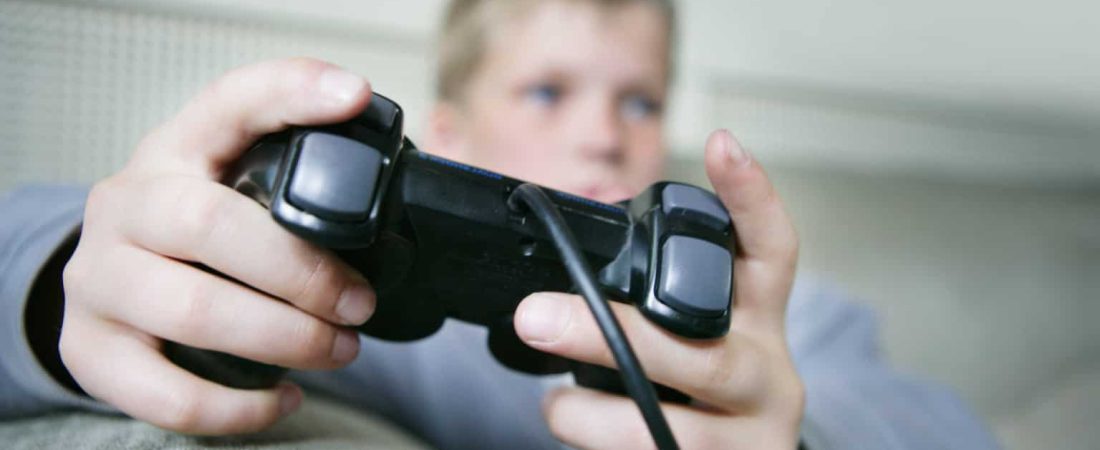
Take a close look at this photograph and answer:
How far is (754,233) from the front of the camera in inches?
10.9

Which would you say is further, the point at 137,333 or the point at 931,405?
A: the point at 931,405

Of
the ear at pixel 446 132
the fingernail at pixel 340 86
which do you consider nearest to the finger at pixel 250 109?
the fingernail at pixel 340 86

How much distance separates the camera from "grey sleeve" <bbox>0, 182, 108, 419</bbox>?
0.30 m

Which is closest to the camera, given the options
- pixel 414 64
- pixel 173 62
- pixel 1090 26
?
pixel 173 62

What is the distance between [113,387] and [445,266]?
127 mm

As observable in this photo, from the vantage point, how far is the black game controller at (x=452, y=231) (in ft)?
0.70

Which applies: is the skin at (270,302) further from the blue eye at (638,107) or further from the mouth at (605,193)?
the blue eye at (638,107)

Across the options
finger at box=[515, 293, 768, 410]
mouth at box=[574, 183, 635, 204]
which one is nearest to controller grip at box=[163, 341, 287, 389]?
finger at box=[515, 293, 768, 410]

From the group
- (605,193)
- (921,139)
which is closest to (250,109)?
(605,193)

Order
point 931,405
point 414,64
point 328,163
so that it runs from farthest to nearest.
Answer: point 414,64, point 931,405, point 328,163

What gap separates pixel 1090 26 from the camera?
98cm

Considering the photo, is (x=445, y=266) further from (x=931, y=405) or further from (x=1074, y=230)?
(x=1074, y=230)

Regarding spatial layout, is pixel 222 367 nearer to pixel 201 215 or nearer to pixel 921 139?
pixel 201 215

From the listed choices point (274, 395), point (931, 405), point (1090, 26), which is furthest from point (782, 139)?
point (274, 395)
